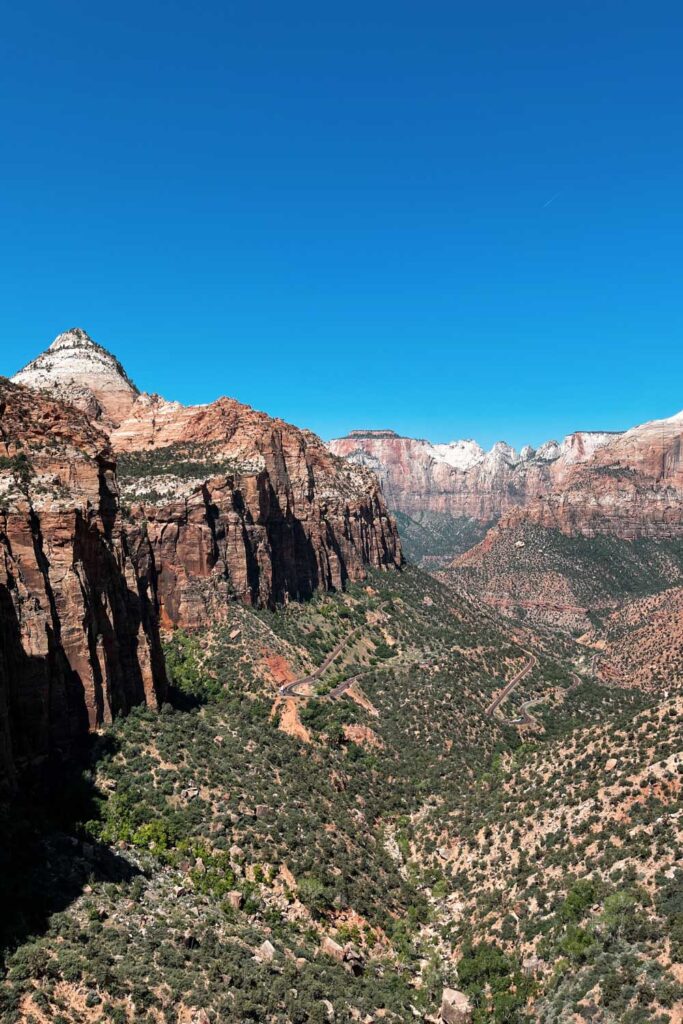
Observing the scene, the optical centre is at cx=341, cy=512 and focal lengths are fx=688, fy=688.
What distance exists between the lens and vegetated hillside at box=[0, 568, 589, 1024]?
32719 millimetres

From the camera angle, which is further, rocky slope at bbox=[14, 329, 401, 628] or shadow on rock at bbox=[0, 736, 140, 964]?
rocky slope at bbox=[14, 329, 401, 628]

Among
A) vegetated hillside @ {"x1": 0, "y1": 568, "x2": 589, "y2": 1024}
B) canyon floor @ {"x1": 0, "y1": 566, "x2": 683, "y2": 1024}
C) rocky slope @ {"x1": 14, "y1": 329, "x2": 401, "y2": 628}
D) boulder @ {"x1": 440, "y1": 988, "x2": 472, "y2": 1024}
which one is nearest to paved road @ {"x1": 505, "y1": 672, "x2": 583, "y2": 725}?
canyon floor @ {"x1": 0, "y1": 566, "x2": 683, "y2": 1024}

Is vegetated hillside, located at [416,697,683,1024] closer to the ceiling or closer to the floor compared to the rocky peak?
closer to the floor

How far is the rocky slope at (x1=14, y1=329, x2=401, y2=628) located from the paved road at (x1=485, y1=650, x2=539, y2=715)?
3347 centimetres

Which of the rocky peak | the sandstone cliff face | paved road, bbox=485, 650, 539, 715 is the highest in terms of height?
the rocky peak

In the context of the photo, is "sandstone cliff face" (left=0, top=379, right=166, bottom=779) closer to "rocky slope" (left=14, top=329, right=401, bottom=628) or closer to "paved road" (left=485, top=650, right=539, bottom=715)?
"rocky slope" (left=14, top=329, right=401, bottom=628)

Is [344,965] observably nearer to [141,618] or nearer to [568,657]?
[141,618]

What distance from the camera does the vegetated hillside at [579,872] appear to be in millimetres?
36094

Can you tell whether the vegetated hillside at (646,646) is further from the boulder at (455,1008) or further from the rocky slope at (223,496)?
the boulder at (455,1008)

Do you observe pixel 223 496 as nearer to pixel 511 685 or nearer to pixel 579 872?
pixel 511 685

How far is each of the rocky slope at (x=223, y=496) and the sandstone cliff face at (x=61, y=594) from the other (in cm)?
1954

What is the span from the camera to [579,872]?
155ft

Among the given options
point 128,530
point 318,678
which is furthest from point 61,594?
point 318,678

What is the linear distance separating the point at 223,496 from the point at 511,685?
49459 millimetres
